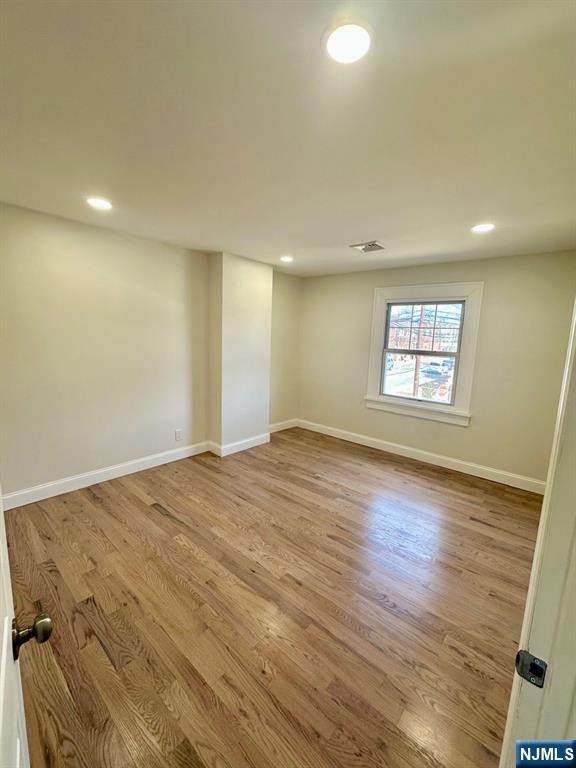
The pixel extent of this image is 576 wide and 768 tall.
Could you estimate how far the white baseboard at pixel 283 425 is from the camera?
Answer: 5.17 metres

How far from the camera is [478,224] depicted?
2.52 m

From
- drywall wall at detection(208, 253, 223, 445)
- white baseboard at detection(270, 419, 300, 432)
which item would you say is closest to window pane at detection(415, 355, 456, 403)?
white baseboard at detection(270, 419, 300, 432)

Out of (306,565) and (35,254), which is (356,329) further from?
(35,254)

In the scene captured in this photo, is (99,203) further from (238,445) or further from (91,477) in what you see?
(238,445)

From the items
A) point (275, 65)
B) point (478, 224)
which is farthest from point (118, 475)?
point (478, 224)

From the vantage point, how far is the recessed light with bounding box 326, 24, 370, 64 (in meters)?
0.95

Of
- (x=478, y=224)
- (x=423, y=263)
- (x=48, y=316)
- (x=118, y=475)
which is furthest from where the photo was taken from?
(x=423, y=263)

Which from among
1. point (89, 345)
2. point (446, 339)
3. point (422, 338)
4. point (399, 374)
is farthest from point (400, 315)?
point (89, 345)

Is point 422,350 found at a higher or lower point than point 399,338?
lower

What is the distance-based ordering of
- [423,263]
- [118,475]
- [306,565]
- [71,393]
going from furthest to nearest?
[423,263] < [118,475] < [71,393] < [306,565]

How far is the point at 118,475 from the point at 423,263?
4.23 metres

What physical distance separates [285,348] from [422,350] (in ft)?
6.78

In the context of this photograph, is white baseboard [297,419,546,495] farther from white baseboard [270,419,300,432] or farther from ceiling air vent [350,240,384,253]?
ceiling air vent [350,240,384,253]

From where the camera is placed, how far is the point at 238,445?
4.21m
